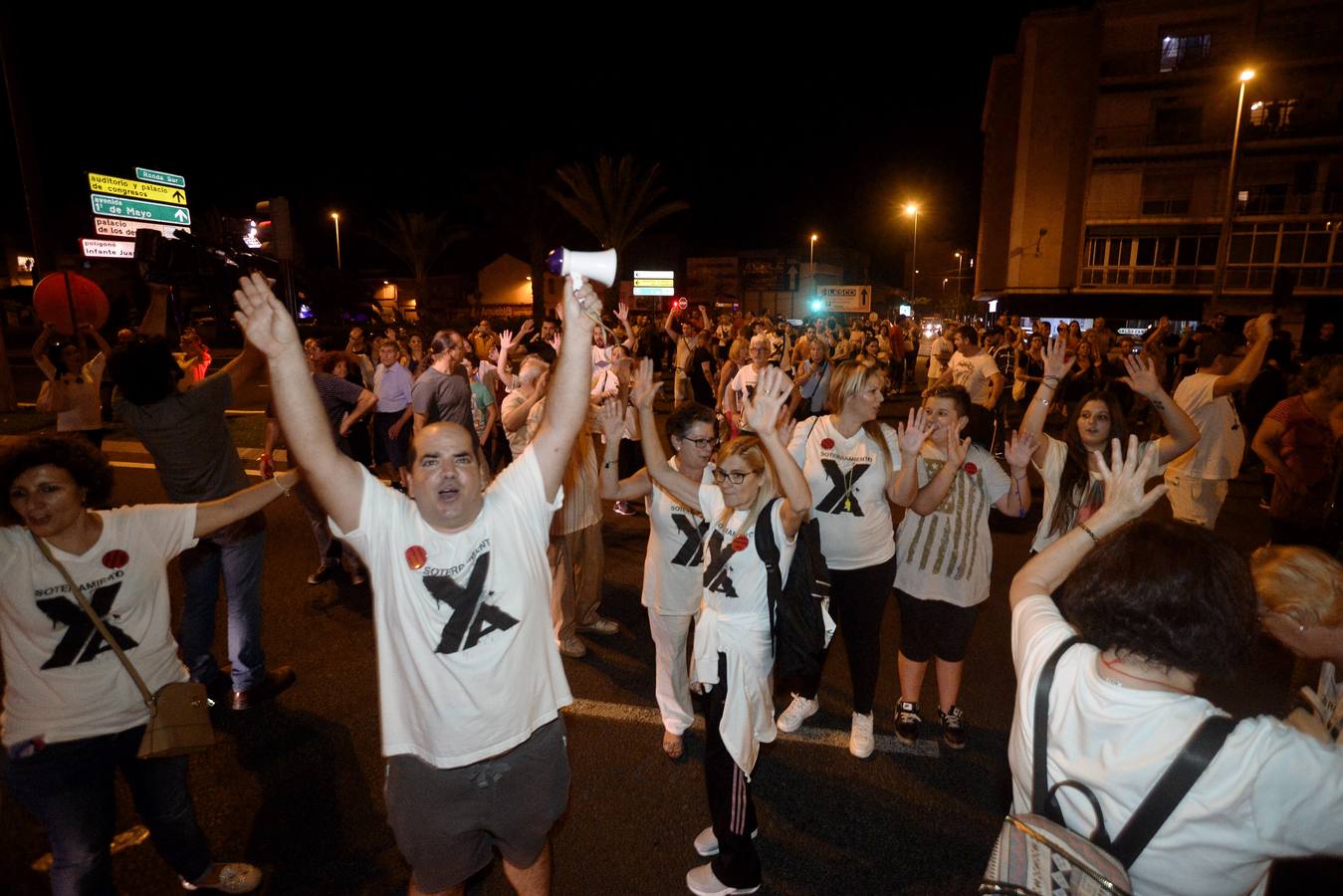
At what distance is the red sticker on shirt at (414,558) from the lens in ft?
6.89

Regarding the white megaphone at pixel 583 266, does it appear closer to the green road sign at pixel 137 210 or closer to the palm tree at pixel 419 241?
the green road sign at pixel 137 210

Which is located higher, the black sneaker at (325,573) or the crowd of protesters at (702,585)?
the crowd of protesters at (702,585)

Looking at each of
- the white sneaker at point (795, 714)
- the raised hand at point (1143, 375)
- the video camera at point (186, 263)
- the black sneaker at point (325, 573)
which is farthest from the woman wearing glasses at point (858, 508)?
the black sneaker at point (325, 573)

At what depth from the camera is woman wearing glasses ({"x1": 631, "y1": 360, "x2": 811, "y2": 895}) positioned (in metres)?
2.80

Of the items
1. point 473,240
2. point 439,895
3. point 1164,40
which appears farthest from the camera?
point 473,240

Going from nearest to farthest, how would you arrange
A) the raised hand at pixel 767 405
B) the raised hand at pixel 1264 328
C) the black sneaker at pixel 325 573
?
the raised hand at pixel 767 405 → the raised hand at pixel 1264 328 → the black sneaker at pixel 325 573

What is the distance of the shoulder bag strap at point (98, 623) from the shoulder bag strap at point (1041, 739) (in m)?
2.88

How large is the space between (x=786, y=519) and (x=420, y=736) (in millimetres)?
1548

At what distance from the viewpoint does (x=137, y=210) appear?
789 inches

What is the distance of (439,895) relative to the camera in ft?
7.37

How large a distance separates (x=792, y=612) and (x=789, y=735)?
1.57m

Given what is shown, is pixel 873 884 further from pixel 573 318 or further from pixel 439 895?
pixel 573 318

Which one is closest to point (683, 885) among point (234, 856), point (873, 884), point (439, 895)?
point (873, 884)

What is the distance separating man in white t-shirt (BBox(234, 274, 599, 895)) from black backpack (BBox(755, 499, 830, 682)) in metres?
1.01
